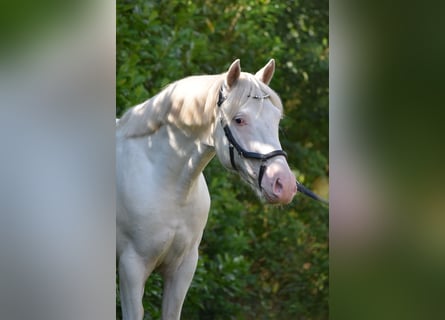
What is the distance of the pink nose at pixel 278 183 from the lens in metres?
3.01

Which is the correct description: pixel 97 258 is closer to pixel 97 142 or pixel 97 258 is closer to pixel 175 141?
pixel 97 142

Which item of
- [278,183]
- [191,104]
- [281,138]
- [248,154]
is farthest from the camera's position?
[281,138]

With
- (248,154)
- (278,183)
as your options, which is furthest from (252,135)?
(278,183)

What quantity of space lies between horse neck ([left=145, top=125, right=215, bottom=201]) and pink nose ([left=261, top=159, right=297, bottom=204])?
0.39 meters

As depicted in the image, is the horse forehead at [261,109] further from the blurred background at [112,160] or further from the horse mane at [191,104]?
the blurred background at [112,160]

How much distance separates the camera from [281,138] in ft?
20.0

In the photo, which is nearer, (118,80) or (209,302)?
(118,80)

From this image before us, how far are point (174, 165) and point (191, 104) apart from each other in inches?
9.9

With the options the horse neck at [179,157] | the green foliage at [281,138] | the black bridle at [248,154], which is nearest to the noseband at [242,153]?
the black bridle at [248,154]

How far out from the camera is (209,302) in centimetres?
541

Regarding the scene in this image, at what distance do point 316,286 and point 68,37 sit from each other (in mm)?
4000

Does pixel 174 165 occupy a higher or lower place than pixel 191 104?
lower

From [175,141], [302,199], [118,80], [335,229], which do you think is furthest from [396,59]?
[302,199]

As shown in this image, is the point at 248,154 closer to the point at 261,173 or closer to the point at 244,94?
the point at 261,173
